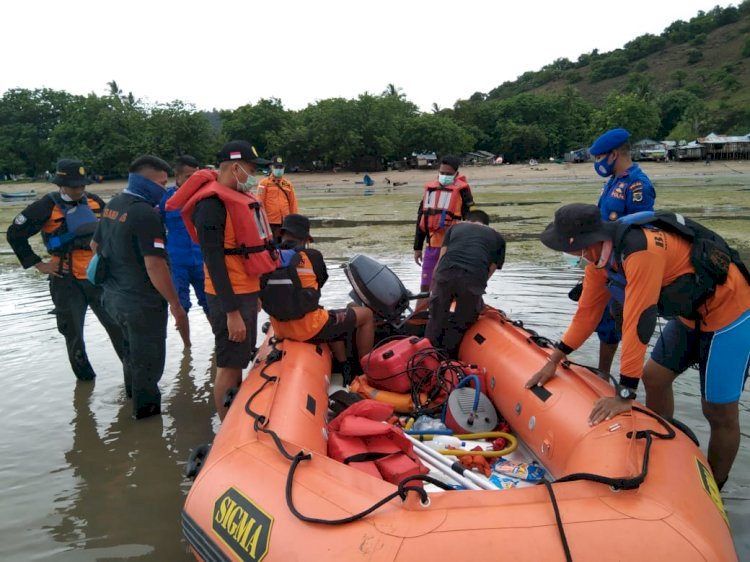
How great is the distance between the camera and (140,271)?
336 centimetres

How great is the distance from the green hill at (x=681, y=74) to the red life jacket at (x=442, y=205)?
47761 mm

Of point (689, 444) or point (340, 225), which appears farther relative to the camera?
point (340, 225)

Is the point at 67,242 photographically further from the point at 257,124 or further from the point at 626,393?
the point at 257,124

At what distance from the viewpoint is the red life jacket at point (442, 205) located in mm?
5402

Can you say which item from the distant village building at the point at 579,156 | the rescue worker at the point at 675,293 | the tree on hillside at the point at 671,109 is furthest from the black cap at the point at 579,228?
the tree on hillside at the point at 671,109

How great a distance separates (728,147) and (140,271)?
45.4 metres

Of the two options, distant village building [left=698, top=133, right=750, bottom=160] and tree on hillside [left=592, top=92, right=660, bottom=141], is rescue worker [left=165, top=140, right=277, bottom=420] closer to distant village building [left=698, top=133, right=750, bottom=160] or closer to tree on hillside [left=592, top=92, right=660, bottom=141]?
distant village building [left=698, top=133, right=750, bottom=160]

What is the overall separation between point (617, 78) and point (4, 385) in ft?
295

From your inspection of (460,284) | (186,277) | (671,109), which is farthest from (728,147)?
(186,277)

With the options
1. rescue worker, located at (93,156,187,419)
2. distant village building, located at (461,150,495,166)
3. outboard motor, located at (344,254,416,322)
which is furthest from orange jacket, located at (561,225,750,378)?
distant village building, located at (461,150,495,166)

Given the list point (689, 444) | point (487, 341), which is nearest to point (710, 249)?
point (689, 444)

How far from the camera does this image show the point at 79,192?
3.87 meters

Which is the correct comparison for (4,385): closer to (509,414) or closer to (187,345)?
(187,345)

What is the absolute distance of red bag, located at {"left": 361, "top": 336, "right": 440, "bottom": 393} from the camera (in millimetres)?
3379
